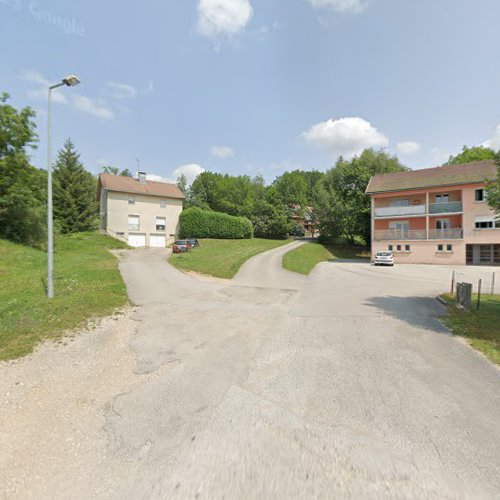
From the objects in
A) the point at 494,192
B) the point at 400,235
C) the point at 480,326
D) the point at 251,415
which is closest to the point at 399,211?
the point at 400,235

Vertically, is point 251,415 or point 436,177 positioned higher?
point 436,177

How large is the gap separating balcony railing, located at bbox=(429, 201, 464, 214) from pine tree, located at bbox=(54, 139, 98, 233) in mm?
39673

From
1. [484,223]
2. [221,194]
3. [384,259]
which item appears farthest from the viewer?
[221,194]

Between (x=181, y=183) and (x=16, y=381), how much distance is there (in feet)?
214

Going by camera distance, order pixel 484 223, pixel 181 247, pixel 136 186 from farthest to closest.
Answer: pixel 136 186
pixel 181 247
pixel 484 223

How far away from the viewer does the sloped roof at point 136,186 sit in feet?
118

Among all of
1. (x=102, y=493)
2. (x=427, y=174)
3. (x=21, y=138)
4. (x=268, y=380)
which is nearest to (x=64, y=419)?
(x=102, y=493)

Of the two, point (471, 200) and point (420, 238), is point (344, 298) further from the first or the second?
point (471, 200)

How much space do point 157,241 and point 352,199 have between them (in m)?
28.2

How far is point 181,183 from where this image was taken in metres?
65.4

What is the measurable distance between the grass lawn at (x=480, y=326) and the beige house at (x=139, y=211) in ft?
114

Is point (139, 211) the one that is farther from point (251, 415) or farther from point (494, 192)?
point (251, 415)

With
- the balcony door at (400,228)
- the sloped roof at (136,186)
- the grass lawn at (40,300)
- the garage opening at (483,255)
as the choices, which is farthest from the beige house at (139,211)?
the garage opening at (483,255)

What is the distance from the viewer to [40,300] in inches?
328
